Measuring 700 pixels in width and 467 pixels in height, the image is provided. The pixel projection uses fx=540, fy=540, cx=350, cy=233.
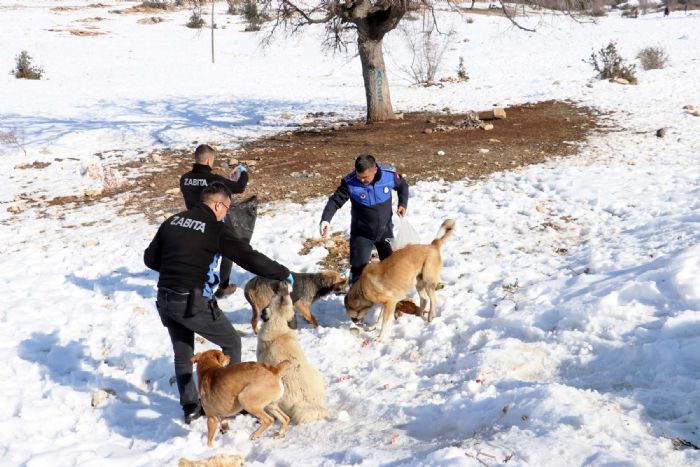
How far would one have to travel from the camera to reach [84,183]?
12820mm

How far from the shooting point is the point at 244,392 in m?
4.11

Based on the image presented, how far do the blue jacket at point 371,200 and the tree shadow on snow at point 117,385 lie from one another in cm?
261

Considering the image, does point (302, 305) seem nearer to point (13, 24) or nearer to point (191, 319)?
point (191, 319)

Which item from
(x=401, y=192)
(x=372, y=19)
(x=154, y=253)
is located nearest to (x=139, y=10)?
(x=372, y=19)

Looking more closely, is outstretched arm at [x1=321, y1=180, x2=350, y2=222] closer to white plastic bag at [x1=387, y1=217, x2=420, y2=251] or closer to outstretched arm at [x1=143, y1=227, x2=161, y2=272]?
white plastic bag at [x1=387, y1=217, x2=420, y2=251]

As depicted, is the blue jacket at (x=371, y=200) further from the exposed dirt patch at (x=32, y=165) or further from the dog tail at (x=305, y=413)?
the exposed dirt patch at (x=32, y=165)

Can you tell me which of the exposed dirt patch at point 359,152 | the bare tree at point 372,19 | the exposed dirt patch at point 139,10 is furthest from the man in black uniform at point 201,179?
the exposed dirt patch at point 139,10

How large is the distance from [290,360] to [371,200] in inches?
95.2

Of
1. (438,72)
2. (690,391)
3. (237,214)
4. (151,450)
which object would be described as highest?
(438,72)

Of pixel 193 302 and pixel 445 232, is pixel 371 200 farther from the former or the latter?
pixel 193 302

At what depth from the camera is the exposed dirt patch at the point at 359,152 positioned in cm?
1129

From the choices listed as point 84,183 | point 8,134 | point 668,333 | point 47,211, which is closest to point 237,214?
point 668,333

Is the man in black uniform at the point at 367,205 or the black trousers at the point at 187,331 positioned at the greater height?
the man in black uniform at the point at 367,205

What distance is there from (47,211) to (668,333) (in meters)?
11.2
